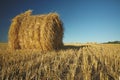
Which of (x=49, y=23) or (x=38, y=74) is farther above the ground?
(x=49, y=23)

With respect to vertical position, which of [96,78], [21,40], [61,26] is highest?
[61,26]

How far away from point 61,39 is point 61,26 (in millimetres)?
631

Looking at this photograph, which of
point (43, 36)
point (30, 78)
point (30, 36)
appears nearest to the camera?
point (30, 78)

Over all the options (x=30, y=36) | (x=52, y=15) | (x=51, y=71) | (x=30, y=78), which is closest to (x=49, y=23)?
(x=52, y=15)

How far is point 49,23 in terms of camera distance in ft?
27.5

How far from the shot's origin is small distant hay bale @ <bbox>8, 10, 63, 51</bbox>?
8.21 m

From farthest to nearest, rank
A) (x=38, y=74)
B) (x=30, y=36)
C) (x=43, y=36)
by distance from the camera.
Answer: (x=30, y=36)
(x=43, y=36)
(x=38, y=74)

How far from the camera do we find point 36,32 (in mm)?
8516

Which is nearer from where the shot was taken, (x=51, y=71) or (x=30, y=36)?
(x=51, y=71)

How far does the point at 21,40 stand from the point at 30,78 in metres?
5.87

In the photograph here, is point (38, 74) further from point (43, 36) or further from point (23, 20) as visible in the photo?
point (23, 20)

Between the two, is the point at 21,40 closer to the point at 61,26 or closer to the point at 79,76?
the point at 61,26

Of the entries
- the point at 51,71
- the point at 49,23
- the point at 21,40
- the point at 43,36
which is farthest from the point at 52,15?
the point at 51,71

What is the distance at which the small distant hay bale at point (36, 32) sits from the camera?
8.21 metres
